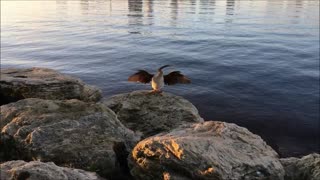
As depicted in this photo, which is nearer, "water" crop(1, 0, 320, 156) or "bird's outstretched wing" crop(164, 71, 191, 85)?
"bird's outstretched wing" crop(164, 71, 191, 85)

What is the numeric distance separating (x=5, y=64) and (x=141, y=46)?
1264cm

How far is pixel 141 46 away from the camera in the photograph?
3562 cm

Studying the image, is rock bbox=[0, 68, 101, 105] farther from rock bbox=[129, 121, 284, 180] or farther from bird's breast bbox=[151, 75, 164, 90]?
rock bbox=[129, 121, 284, 180]

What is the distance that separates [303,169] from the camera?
892 centimetres

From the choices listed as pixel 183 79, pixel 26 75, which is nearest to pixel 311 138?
pixel 183 79

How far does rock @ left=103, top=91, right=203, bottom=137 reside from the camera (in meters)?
11.5

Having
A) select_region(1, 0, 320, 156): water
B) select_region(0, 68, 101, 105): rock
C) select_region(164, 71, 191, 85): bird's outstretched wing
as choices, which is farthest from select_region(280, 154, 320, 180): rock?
select_region(0, 68, 101, 105): rock

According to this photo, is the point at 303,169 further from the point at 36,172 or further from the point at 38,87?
the point at 38,87

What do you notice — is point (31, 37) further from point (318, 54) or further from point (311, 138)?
point (311, 138)

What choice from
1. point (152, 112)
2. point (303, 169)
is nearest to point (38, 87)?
Answer: point (152, 112)

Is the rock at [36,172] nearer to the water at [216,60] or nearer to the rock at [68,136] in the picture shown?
the rock at [68,136]

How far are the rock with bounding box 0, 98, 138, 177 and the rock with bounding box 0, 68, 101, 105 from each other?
101 inches

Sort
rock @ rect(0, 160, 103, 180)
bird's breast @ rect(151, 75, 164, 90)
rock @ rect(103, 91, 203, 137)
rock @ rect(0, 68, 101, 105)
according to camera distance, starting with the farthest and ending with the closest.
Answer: bird's breast @ rect(151, 75, 164, 90) → rock @ rect(0, 68, 101, 105) → rock @ rect(103, 91, 203, 137) → rock @ rect(0, 160, 103, 180)

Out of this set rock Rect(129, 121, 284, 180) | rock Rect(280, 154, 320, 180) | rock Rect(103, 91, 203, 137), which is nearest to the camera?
rock Rect(129, 121, 284, 180)
